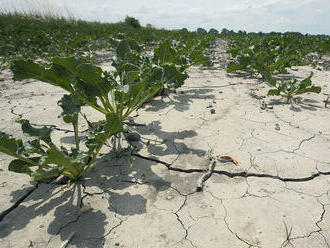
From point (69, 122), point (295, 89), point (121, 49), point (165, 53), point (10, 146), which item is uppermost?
point (121, 49)

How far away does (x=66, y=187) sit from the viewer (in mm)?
1823

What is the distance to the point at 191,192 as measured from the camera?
1818 mm

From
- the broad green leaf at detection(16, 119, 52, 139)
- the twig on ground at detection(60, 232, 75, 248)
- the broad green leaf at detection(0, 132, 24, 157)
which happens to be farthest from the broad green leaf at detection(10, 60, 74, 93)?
the twig on ground at detection(60, 232, 75, 248)

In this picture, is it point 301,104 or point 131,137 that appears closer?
point 131,137

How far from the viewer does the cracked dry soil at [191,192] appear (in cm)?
147

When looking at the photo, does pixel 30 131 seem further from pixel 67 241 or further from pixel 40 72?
pixel 67 241

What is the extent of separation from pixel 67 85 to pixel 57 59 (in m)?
0.34

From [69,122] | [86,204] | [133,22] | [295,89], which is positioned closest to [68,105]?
[69,122]

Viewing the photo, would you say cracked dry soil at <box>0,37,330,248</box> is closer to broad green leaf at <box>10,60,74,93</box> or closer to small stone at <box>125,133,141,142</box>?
small stone at <box>125,133,141,142</box>

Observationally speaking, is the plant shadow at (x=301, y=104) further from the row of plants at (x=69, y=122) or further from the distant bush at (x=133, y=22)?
the distant bush at (x=133, y=22)

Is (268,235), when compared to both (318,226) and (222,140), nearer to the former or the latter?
(318,226)

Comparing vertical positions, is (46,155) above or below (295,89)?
above

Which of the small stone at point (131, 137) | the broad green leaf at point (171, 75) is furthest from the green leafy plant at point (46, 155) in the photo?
the broad green leaf at point (171, 75)

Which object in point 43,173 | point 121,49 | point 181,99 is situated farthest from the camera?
point 181,99
